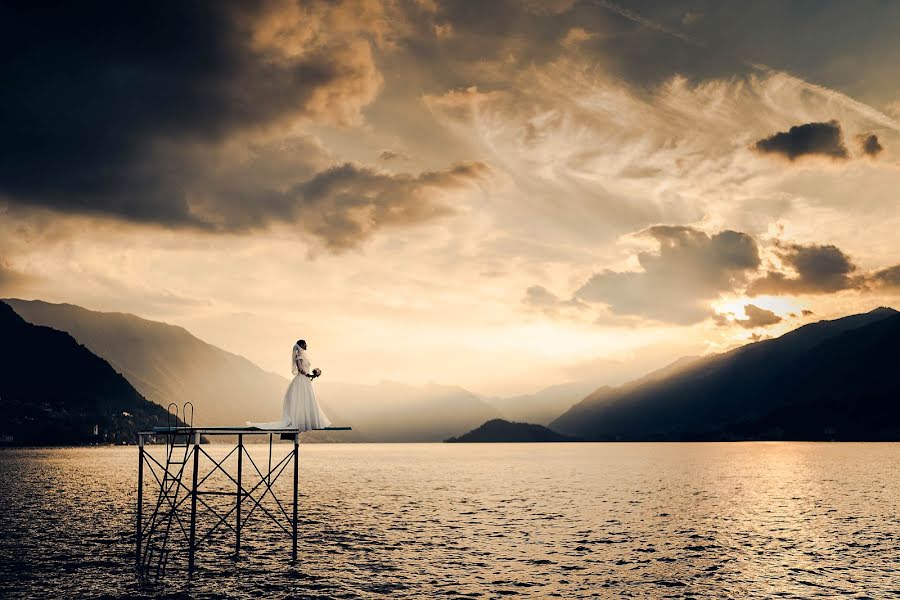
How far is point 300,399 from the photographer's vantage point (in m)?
34.9

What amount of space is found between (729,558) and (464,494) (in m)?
61.3

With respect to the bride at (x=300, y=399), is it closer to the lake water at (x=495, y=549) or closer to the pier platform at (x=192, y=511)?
the pier platform at (x=192, y=511)

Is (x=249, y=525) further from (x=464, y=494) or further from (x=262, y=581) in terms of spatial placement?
(x=464, y=494)

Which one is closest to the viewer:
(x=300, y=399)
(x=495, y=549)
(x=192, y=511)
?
(x=300, y=399)

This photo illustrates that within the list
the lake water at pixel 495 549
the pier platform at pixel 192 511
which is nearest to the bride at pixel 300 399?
the pier platform at pixel 192 511

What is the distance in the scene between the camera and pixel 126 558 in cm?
4309

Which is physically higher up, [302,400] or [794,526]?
[302,400]

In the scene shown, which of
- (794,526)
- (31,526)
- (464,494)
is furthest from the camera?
(464,494)

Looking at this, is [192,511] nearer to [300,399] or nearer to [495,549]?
[300,399]

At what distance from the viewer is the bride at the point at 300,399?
114 feet


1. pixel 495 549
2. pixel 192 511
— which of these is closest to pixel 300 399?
pixel 192 511

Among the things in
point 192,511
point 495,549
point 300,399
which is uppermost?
point 300,399

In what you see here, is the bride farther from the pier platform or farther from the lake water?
the lake water

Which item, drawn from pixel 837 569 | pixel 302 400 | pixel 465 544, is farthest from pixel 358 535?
pixel 837 569
